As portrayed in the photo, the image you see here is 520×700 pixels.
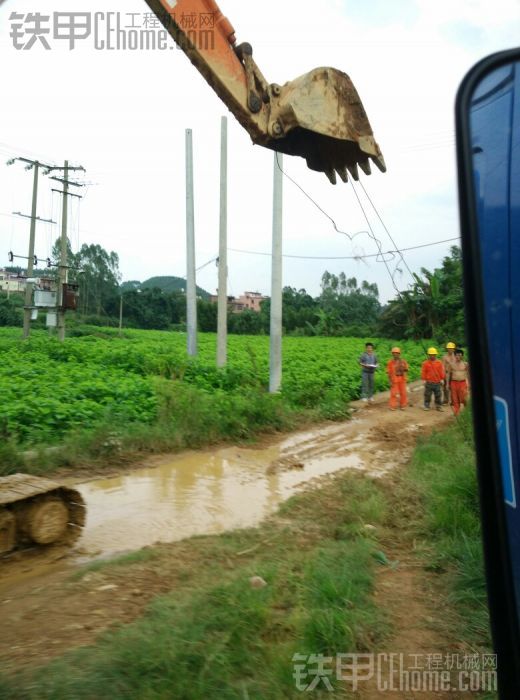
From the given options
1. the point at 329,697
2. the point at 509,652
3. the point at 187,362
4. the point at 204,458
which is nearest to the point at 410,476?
the point at 204,458

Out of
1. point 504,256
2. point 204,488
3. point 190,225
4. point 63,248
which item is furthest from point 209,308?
point 504,256

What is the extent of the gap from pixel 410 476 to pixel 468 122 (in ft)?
23.2

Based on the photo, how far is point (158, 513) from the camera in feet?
24.2

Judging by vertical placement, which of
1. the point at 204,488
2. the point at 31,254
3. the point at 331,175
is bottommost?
Answer: the point at 204,488

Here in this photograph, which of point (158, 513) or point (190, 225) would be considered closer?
point (158, 513)

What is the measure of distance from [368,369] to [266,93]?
42.9ft

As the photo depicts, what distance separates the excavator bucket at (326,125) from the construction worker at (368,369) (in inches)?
476

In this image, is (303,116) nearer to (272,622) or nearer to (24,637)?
(272,622)

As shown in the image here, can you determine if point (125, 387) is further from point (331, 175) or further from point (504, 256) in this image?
point (504, 256)

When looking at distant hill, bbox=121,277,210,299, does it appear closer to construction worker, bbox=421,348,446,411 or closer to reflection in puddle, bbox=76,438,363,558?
construction worker, bbox=421,348,446,411

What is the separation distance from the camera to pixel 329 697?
9.81 feet

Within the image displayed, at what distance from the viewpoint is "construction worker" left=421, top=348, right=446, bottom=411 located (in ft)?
48.9

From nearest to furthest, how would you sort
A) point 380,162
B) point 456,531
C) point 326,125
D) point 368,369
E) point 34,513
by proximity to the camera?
1. point 326,125
2. point 380,162
3. point 456,531
4. point 34,513
5. point 368,369

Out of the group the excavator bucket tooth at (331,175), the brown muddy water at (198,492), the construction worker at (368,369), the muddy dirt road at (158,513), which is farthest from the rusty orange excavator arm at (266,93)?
the construction worker at (368,369)
